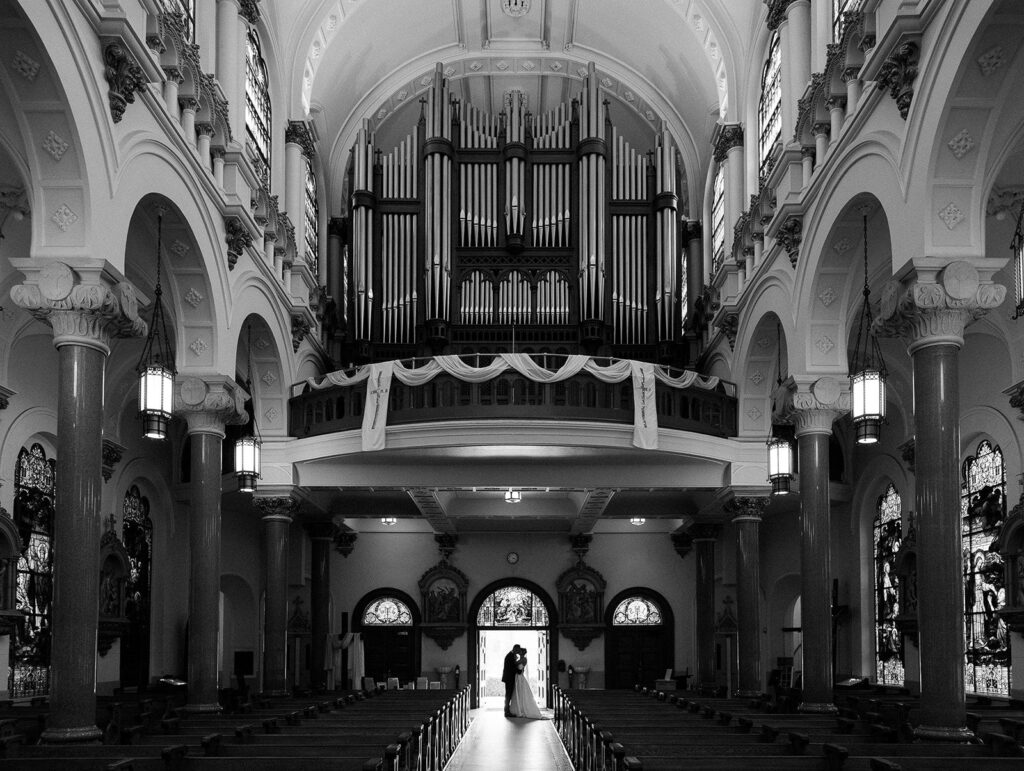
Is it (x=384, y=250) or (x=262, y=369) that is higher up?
(x=384, y=250)

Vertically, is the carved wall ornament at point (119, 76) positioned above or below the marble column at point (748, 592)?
above

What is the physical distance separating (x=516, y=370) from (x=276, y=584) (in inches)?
259

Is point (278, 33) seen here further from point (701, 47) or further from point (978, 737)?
point (978, 737)

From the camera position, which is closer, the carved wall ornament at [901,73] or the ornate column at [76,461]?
the ornate column at [76,461]

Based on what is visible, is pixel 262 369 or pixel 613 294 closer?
pixel 262 369

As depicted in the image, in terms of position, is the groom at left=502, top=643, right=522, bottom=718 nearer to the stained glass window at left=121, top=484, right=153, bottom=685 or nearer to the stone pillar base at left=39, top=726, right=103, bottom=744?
the stained glass window at left=121, top=484, right=153, bottom=685

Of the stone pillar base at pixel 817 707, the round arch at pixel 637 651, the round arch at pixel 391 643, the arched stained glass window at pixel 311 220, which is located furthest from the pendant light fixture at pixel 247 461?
the round arch at pixel 637 651

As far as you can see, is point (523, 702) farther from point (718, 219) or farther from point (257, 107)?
point (257, 107)

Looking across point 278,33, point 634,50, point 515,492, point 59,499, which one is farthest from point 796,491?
point 59,499

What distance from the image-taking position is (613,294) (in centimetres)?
2911

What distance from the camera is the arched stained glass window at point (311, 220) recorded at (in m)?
27.5

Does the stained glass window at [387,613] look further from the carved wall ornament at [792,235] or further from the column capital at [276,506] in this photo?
the carved wall ornament at [792,235]

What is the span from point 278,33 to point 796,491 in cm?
1412

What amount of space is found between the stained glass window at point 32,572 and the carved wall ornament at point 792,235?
1322 centimetres
